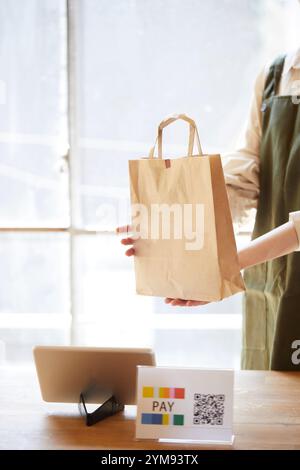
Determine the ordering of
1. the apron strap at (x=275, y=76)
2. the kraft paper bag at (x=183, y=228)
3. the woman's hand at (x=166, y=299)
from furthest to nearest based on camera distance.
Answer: the apron strap at (x=275, y=76) → the woman's hand at (x=166, y=299) → the kraft paper bag at (x=183, y=228)

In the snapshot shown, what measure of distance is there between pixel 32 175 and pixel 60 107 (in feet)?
1.04

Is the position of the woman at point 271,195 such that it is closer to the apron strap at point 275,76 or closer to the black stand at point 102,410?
the apron strap at point 275,76

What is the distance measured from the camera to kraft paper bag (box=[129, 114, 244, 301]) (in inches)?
44.4

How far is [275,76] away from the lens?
63.1 inches

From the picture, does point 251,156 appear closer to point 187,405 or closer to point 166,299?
point 166,299

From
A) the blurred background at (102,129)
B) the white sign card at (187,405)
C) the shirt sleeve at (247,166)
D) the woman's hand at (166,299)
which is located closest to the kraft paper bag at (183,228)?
the woman's hand at (166,299)

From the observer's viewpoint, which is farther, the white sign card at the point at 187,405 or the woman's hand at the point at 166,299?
the woman's hand at the point at 166,299

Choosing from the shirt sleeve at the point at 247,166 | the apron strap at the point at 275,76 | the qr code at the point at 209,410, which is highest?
the apron strap at the point at 275,76

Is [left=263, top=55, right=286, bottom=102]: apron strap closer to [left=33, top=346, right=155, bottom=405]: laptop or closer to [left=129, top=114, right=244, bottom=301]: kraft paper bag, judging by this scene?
[left=129, top=114, right=244, bottom=301]: kraft paper bag

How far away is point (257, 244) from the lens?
50.7 inches

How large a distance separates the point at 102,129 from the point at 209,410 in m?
1.60

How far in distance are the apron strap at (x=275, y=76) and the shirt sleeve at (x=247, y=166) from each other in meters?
0.03

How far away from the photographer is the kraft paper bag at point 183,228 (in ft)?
3.70

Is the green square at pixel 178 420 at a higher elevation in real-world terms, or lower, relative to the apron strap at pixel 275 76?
lower
